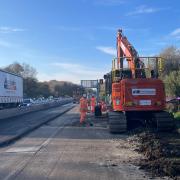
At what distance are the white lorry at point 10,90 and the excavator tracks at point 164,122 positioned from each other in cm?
2804

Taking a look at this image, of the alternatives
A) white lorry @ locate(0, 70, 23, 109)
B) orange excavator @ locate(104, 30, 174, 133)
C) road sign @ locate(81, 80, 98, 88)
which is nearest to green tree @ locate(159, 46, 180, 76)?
road sign @ locate(81, 80, 98, 88)

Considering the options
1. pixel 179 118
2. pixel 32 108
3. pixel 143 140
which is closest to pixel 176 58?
pixel 32 108

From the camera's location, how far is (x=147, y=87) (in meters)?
21.4

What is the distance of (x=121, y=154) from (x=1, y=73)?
3414 centimetres

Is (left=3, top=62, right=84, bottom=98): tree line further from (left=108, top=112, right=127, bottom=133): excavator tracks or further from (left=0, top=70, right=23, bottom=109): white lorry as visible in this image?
(left=108, top=112, right=127, bottom=133): excavator tracks

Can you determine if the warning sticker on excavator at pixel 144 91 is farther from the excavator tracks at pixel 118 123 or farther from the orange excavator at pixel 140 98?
the excavator tracks at pixel 118 123

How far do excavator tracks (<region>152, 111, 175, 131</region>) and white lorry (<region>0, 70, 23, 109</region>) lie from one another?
92.0 feet

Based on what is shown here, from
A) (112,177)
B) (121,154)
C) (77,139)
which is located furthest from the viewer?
(77,139)

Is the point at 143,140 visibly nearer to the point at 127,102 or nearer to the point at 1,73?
the point at 127,102

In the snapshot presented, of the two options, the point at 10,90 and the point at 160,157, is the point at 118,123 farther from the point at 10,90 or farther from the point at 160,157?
the point at 10,90

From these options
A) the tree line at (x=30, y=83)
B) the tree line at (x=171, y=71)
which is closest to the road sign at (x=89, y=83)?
the tree line at (x=171, y=71)

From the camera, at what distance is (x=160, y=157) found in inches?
512

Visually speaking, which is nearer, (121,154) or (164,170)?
(164,170)

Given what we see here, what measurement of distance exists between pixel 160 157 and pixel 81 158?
230cm
